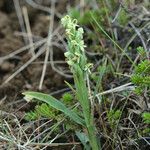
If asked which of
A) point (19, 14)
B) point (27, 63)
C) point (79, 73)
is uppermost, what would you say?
point (79, 73)

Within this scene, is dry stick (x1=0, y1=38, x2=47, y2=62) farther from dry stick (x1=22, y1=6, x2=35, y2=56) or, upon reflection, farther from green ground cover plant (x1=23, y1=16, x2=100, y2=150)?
green ground cover plant (x1=23, y1=16, x2=100, y2=150)

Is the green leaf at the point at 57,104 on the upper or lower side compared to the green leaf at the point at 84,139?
upper

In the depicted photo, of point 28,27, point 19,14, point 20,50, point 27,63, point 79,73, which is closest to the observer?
point 79,73

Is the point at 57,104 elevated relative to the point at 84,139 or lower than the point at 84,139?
elevated

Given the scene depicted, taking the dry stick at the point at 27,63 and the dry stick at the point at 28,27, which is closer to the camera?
the dry stick at the point at 27,63

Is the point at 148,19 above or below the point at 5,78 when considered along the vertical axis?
above

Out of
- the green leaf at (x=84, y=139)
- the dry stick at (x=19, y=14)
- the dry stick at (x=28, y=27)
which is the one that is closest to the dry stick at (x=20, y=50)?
the dry stick at (x=28, y=27)

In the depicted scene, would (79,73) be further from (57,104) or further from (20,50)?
(20,50)

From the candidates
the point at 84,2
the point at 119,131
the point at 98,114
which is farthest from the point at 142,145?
the point at 84,2

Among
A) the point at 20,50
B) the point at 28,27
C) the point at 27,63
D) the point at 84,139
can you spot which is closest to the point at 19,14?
the point at 28,27

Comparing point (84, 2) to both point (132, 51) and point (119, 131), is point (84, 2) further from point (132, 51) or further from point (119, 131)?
point (119, 131)

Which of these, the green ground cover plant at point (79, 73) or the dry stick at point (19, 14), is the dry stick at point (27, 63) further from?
the green ground cover plant at point (79, 73)
